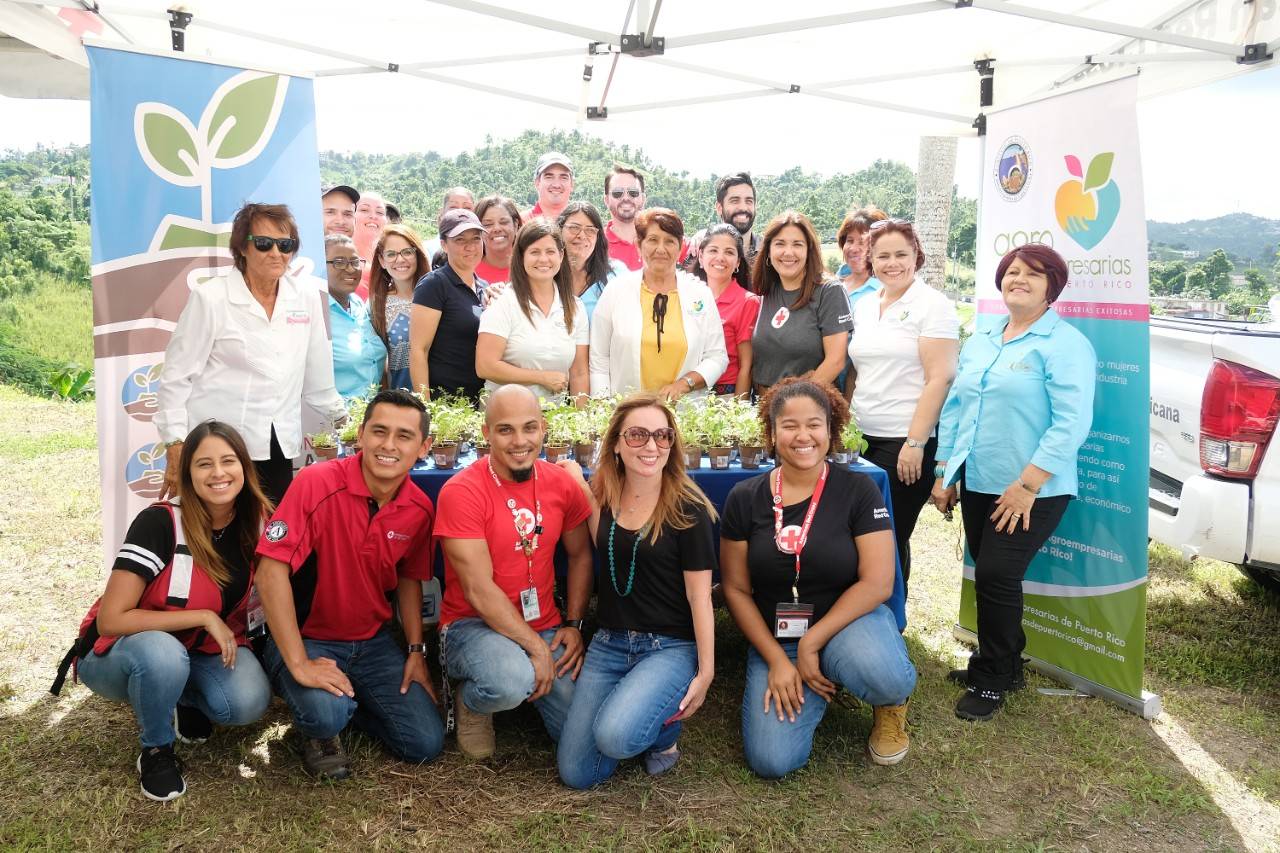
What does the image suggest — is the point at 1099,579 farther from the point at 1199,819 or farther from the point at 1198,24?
the point at 1198,24

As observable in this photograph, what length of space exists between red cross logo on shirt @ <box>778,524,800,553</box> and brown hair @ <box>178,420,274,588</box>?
70.3 inches

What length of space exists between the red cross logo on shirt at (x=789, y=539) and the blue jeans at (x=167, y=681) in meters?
1.82

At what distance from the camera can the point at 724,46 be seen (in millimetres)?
5750

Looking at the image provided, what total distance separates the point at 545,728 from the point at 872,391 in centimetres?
198

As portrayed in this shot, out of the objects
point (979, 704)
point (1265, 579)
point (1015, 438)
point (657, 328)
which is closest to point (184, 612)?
point (657, 328)

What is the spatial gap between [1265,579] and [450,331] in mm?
4275


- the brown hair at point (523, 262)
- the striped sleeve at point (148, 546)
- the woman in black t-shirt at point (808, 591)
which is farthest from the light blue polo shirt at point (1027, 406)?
the striped sleeve at point (148, 546)

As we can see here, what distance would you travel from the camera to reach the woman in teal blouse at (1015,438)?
3.38 meters

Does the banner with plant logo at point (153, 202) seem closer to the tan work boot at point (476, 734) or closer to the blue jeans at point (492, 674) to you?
the blue jeans at point (492, 674)

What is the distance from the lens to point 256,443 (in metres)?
3.48

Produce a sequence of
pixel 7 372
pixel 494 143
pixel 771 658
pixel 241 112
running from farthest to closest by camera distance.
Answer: pixel 494 143 < pixel 7 372 < pixel 241 112 < pixel 771 658

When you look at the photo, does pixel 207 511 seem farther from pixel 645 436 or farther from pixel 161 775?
pixel 645 436

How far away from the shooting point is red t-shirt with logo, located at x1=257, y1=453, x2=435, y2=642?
118 inches

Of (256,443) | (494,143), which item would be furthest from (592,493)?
(494,143)
